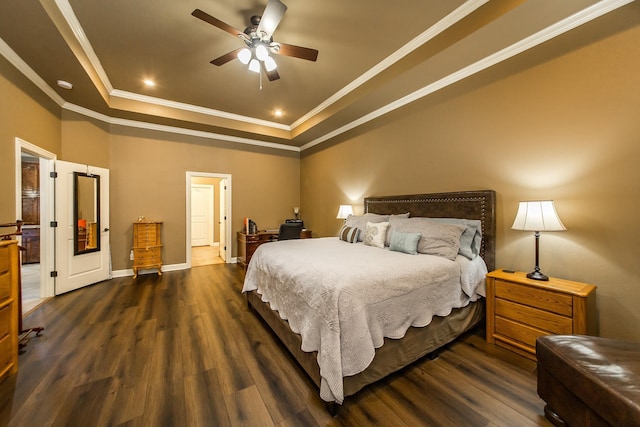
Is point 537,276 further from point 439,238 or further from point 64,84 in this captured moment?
point 64,84

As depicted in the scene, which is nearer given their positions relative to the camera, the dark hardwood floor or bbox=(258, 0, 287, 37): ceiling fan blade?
the dark hardwood floor

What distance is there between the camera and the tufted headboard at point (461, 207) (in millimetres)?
2564

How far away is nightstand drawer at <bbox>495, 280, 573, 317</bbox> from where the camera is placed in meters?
1.83

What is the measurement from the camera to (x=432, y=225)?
8.51ft

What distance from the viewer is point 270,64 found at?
2549 mm

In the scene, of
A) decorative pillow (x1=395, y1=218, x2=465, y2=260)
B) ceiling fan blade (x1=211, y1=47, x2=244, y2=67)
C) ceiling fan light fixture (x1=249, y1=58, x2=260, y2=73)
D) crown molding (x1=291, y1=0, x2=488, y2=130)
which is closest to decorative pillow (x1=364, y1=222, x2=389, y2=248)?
decorative pillow (x1=395, y1=218, x2=465, y2=260)

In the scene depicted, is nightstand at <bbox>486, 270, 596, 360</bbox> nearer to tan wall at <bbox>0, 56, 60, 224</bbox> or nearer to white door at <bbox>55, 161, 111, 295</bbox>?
tan wall at <bbox>0, 56, 60, 224</bbox>

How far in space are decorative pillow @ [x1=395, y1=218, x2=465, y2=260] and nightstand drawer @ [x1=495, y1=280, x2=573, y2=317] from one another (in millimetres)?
482

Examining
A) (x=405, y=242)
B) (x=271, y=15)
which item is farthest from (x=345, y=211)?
(x=271, y=15)

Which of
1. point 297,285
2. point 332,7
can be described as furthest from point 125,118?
point 297,285

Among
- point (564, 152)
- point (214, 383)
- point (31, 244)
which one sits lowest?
point (214, 383)

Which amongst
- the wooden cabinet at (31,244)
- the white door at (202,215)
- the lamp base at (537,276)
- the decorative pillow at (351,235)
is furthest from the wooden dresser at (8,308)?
the white door at (202,215)

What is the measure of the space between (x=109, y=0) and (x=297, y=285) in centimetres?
299

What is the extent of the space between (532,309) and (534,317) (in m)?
0.06
